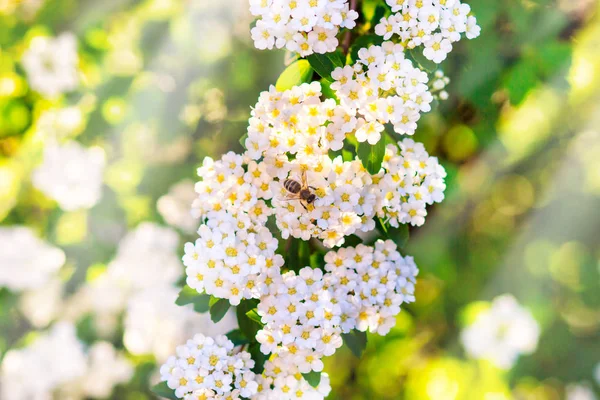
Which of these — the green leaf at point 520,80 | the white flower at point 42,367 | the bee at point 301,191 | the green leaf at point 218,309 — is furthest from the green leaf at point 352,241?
the white flower at point 42,367

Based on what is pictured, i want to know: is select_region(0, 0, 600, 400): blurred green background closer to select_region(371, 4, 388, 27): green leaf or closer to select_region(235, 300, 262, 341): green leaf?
select_region(371, 4, 388, 27): green leaf

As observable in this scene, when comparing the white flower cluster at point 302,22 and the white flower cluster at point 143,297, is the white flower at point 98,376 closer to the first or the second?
the white flower cluster at point 143,297


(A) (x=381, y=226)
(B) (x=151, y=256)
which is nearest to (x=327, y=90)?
(A) (x=381, y=226)

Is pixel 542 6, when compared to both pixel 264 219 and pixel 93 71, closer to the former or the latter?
pixel 264 219

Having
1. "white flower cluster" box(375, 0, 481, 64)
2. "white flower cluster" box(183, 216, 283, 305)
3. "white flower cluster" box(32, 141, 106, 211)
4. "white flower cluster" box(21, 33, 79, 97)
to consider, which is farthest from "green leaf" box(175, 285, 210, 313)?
"white flower cluster" box(21, 33, 79, 97)

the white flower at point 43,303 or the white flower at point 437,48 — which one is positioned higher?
the white flower at point 437,48

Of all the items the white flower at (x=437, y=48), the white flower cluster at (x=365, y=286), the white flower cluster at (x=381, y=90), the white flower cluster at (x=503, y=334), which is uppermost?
the white flower cluster at (x=503, y=334)

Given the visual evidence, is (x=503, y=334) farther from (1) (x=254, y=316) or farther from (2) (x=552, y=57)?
(1) (x=254, y=316)
